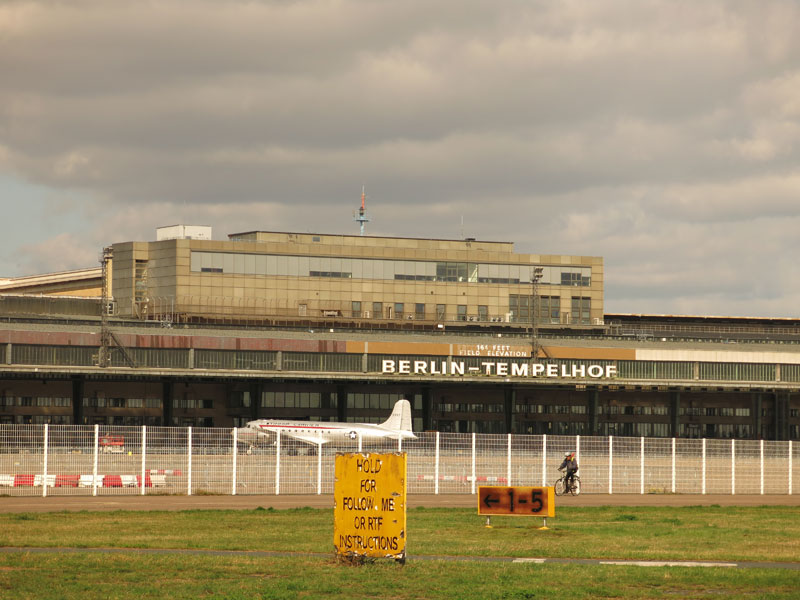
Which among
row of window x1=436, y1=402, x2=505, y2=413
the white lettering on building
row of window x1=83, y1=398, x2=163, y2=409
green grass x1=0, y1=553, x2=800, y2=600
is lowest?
green grass x1=0, y1=553, x2=800, y2=600

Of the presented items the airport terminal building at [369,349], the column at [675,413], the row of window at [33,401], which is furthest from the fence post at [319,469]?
the column at [675,413]

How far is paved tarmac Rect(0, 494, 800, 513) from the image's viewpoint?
1716 inches

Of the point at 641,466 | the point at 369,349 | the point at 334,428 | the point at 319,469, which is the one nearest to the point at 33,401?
the point at 334,428

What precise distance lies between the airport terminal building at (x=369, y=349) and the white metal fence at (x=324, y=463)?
62749 millimetres

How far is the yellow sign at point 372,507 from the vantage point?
2483cm

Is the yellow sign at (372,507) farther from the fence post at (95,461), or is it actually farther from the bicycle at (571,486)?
the bicycle at (571,486)

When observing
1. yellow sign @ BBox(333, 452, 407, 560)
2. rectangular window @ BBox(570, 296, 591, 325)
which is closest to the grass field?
yellow sign @ BBox(333, 452, 407, 560)

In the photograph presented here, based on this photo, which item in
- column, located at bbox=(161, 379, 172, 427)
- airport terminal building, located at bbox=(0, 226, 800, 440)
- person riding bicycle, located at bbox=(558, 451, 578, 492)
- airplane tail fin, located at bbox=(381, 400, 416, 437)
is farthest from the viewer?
airport terminal building, located at bbox=(0, 226, 800, 440)

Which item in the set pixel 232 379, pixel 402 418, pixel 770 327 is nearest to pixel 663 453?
pixel 402 418

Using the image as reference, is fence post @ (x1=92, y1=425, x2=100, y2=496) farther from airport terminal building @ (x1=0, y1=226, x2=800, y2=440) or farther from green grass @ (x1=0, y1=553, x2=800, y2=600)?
airport terminal building @ (x1=0, y1=226, x2=800, y2=440)

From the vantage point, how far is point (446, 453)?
5053 cm

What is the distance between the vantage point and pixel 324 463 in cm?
5384

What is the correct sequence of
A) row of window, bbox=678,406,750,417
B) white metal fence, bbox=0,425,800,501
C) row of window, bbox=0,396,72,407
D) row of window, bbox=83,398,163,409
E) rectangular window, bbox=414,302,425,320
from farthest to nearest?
rectangular window, bbox=414,302,425,320 < row of window, bbox=678,406,750,417 < row of window, bbox=83,398,163,409 < row of window, bbox=0,396,72,407 < white metal fence, bbox=0,425,800,501

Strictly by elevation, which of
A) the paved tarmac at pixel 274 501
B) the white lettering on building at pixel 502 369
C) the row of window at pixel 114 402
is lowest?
the paved tarmac at pixel 274 501
